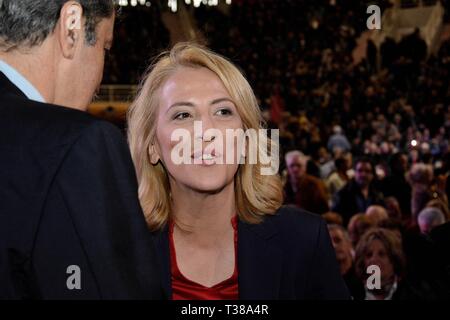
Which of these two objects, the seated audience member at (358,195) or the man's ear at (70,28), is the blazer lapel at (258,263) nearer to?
the man's ear at (70,28)

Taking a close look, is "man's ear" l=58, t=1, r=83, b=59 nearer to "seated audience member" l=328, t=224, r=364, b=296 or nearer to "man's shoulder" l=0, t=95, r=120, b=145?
"man's shoulder" l=0, t=95, r=120, b=145

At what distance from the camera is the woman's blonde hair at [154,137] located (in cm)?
226

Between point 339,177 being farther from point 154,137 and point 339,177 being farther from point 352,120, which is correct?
point 352,120

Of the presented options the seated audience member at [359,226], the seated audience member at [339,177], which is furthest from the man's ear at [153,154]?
the seated audience member at [339,177]

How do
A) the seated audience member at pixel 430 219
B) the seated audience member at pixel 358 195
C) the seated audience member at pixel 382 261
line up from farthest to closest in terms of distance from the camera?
the seated audience member at pixel 358 195
the seated audience member at pixel 430 219
the seated audience member at pixel 382 261

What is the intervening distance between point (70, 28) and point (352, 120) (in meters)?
11.1

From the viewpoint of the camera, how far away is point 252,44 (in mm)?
17312

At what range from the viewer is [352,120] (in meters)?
12.2

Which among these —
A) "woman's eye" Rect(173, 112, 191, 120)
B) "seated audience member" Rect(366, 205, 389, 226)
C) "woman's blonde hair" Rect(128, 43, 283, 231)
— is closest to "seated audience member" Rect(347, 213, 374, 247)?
"seated audience member" Rect(366, 205, 389, 226)

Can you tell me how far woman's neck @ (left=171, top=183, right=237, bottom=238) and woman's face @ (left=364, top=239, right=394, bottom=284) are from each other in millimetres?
1642

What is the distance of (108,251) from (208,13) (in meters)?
18.5

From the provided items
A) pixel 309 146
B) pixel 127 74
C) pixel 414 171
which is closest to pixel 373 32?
pixel 127 74

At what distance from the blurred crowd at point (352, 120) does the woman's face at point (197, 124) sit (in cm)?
60

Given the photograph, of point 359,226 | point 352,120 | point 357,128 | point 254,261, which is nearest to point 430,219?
point 359,226
